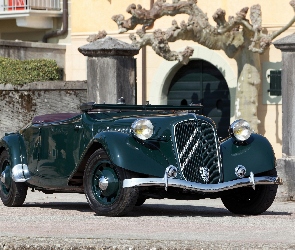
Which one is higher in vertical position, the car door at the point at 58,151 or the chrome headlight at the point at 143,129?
the chrome headlight at the point at 143,129

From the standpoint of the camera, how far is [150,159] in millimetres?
11961

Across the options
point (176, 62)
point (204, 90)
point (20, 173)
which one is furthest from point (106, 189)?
point (176, 62)

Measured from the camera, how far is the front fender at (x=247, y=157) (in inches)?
489

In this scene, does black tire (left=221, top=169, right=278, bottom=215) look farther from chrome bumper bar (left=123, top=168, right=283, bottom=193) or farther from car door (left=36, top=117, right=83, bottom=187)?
car door (left=36, top=117, right=83, bottom=187)

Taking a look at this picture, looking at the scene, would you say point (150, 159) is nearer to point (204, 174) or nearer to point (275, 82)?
point (204, 174)

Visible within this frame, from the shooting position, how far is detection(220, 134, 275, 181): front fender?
40.8ft

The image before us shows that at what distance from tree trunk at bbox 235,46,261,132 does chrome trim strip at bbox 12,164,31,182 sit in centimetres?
1307

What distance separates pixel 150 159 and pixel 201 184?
0.58 meters

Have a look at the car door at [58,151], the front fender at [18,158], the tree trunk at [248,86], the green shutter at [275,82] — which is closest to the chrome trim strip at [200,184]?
the car door at [58,151]

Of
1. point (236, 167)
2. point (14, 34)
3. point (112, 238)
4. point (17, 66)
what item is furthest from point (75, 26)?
point (112, 238)

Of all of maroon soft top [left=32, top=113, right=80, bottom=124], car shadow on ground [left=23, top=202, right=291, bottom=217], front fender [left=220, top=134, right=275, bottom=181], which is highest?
maroon soft top [left=32, top=113, right=80, bottom=124]

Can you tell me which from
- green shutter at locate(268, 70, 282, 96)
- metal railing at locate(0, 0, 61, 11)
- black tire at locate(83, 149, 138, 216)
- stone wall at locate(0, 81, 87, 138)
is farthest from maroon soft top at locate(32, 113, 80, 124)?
metal railing at locate(0, 0, 61, 11)

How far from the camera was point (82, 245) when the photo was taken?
30.1 feet

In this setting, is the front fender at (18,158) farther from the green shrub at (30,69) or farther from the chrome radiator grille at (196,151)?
the green shrub at (30,69)
